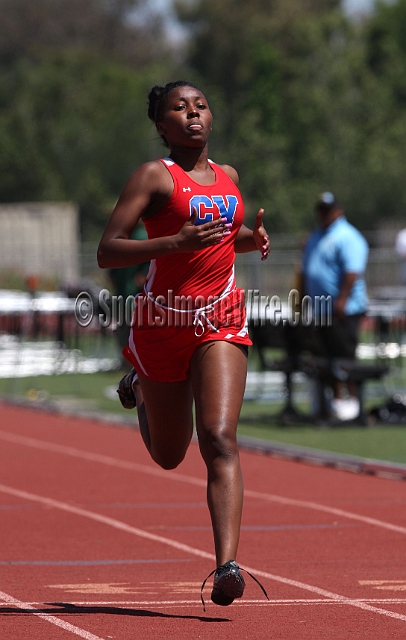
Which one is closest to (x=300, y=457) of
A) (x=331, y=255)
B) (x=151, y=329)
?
(x=331, y=255)

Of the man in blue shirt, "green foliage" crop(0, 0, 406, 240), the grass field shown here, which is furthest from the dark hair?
"green foliage" crop(0, 0, 406, 240)

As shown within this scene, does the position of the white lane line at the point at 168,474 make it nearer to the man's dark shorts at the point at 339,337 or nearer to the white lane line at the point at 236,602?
the white lane line at the point at 236,602

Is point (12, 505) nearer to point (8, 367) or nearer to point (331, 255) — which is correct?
point (331, 255)

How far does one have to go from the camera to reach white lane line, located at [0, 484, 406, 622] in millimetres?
5117

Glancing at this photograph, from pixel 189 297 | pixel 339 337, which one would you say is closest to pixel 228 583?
pixel 189 297

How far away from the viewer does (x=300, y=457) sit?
1030 cm

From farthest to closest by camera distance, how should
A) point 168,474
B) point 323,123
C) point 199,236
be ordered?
1. point 323,123
2. point 168,474
3. point 199,236

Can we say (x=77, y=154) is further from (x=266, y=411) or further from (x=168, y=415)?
(x=168, y=415)

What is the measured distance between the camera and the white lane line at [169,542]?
5117 mm

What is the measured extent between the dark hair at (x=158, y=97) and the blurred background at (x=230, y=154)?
7.81 m

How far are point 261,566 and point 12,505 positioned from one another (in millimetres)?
2486

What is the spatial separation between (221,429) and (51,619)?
96 cm

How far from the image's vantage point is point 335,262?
12562mm

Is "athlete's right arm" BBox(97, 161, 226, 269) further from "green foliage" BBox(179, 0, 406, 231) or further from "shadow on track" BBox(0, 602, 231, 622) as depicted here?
"green foliage" BBox(179, 0, 406, 231)
